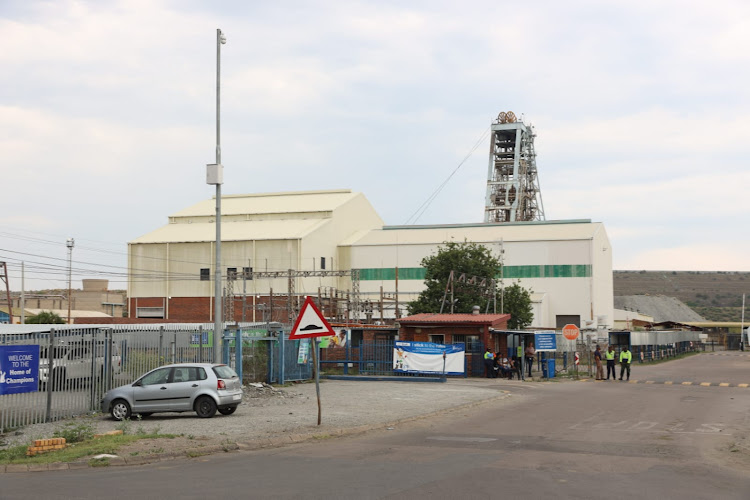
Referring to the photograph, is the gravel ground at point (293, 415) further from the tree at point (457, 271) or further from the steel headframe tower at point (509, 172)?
the steel headframe tower at point (509, 172)

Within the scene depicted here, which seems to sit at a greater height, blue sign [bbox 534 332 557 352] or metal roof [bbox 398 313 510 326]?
metal roof [bbox 398 313 510 326]

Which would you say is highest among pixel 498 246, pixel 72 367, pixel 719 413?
pixel 498 246

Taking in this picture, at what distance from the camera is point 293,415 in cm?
2052

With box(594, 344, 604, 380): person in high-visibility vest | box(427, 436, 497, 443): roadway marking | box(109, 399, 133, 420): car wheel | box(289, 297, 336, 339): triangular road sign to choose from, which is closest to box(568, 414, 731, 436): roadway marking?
box(427, 436, 497, 443): roadway marking

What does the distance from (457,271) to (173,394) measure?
47.8 m

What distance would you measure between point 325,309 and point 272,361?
129 feet

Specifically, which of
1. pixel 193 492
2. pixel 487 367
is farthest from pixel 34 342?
pixel 487 367

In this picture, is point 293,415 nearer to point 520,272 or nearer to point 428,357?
point 428,357

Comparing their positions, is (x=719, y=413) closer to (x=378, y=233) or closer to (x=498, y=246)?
(x=498, y=246)

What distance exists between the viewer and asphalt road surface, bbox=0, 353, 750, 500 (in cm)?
1052

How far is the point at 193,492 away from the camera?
34.3ft

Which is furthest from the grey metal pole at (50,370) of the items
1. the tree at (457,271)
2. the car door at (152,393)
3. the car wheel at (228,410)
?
the tree at (457,271)

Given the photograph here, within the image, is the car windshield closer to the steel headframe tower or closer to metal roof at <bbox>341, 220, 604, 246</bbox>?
metal roof at <bbox>341, 220, 604, 246</bbox>

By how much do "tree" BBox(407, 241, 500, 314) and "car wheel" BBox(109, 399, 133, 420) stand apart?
45.1 meters
